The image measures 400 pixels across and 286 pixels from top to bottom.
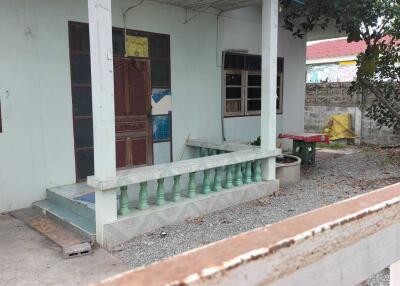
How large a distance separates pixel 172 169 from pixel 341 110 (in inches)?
350

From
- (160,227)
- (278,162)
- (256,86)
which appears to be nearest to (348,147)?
(256,86)

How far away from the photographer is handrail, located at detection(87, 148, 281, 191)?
12.2 feet

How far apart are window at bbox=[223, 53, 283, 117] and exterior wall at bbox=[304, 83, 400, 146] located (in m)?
4.49

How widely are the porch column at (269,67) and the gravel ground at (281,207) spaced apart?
905 mm

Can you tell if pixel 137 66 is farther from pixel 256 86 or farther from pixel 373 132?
pixel 373 132

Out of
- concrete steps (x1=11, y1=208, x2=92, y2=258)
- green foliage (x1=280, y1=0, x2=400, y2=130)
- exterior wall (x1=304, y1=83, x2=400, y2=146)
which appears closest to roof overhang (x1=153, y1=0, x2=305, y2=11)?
green foliage (x1=280, y1=0, x2=400, y2=130)

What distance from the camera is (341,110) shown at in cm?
1187

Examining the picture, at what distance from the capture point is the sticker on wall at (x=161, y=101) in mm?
6066

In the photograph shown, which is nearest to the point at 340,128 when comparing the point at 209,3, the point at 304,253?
the point at 209,3

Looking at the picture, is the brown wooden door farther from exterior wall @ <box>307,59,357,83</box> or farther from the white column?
exterior wall @ <box>307,59,357,83</box>

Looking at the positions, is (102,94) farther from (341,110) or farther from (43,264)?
(341,110)

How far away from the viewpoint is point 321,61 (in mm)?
20781

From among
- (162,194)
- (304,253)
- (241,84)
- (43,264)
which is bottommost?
(43,264)

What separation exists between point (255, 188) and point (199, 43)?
107 inches
